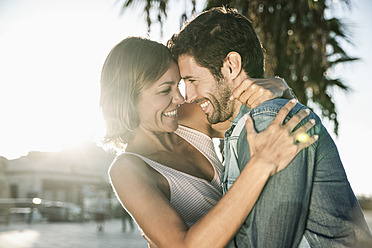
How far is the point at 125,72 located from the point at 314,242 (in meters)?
1.45

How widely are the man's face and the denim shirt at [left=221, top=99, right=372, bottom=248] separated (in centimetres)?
82

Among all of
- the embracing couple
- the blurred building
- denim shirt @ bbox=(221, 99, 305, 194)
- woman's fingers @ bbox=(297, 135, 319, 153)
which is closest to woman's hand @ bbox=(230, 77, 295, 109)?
the embracing couple

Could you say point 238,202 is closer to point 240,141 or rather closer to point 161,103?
point 240,141

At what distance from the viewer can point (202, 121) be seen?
111 inches

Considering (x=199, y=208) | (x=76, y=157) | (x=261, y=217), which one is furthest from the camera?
(x=76, y=157)

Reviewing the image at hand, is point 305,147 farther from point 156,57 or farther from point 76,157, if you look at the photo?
point 76,157

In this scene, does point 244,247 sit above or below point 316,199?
below

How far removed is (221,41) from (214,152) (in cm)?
74

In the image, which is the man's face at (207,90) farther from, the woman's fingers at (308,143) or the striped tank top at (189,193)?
the woman's fingers at (308,143)

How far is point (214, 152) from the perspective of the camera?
8.73 feet

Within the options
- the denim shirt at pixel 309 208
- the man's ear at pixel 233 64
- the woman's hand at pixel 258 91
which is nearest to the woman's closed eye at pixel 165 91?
the man's ear at pixel 233 64

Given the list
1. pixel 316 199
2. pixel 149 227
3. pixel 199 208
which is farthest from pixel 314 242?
pixel 199 208

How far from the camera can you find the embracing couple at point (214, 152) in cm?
145

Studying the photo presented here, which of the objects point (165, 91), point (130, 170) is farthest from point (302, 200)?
point (165, 91)
